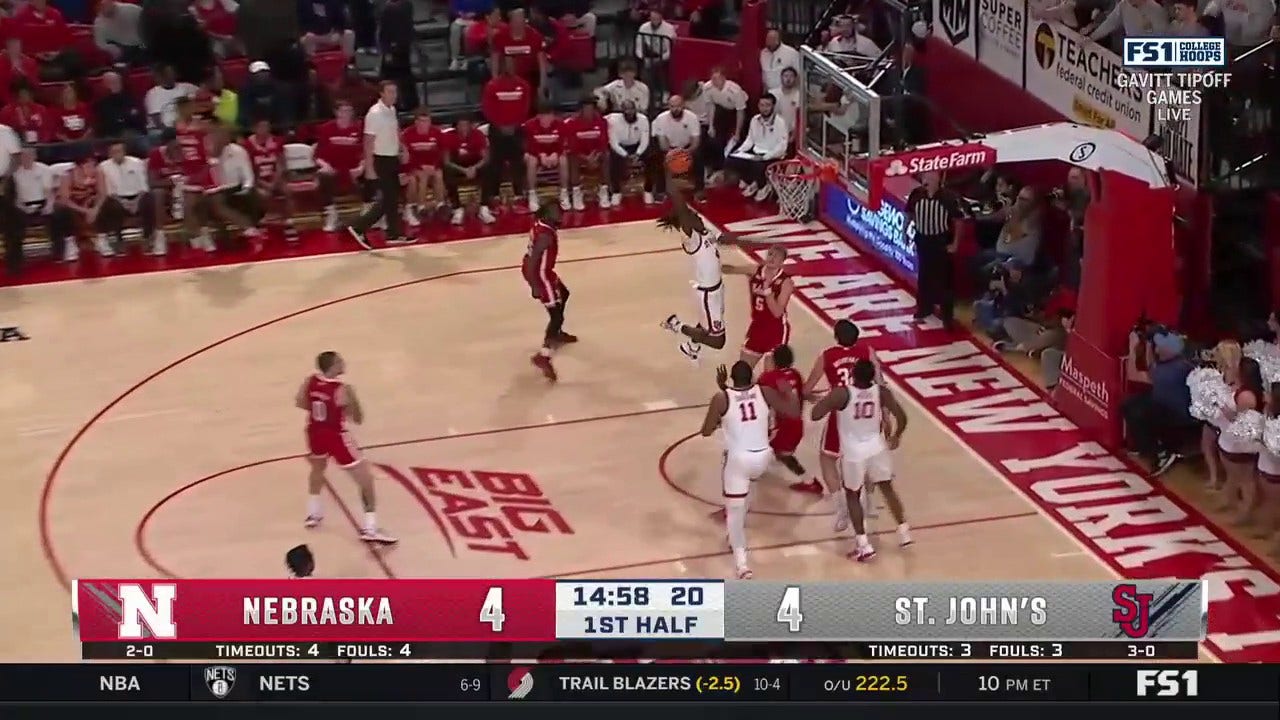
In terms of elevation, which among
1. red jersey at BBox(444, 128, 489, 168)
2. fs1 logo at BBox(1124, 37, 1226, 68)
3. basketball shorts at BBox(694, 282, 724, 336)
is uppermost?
fs1 logo at BBox(1124, 37, 1226, 68)

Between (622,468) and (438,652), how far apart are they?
5715mm

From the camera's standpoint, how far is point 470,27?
27.9m

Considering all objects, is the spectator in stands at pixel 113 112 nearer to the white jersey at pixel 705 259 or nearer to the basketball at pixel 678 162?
the basketball at pixel 678 162

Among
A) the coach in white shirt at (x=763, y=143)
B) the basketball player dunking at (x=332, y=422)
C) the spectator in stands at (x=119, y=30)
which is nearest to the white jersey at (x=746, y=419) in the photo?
the basketball player dunking at (x=332, y=422)

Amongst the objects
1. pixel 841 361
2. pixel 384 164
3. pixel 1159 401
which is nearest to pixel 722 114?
pixel 384 164

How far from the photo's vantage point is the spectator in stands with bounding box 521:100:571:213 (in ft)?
84.3

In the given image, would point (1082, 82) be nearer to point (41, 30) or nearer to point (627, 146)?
point (627, 146)

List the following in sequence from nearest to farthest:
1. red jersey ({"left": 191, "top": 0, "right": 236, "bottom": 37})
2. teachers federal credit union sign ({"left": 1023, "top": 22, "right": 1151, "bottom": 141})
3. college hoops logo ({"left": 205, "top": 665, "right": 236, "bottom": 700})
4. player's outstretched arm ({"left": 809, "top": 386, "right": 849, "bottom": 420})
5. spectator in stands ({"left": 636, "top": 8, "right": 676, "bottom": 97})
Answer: college hoops logo ({"left": 205, "top": 665, "right": 236, "bottom": 700}), player's outstretched arm ({"left": 809, "top": 386, "right": 849, "bottom": 420}), teachers federal credit union sign ({"left": 1023, "top": 22, "right": 1151, "bottom": 141}), red jersey ({"left": 191, "top": 0, "right": 236, "bottom": 37}), spectator in stands ({"left": 636, "top": 8, "right": 676, "bottom": 97})

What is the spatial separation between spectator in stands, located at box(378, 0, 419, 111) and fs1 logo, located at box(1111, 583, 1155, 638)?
612 inches

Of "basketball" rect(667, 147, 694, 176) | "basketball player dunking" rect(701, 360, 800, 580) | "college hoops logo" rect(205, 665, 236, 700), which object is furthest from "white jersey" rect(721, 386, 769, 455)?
"basketball" rect(667, 147, 694, 176)

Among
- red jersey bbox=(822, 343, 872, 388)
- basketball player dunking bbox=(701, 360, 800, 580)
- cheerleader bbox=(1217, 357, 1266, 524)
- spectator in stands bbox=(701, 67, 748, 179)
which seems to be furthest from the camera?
spectator in stands bbox=(701, 67, 748, 179)

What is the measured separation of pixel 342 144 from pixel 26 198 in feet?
11.2

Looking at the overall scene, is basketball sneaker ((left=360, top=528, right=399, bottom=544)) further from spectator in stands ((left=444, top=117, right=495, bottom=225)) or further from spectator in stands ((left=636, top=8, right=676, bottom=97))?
spectator in stands ((left=636, top=8, right=676, bottom=97))

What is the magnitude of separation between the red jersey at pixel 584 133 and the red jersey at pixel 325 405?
29.1 ft
